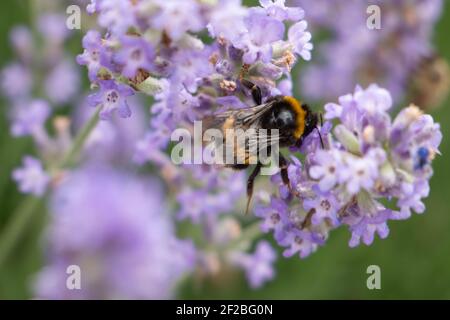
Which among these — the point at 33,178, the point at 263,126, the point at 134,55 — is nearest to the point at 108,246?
the point at 33,178

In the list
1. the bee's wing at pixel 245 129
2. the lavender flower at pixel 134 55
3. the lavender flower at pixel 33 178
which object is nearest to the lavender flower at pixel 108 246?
the lavender flower at pixel 33 178

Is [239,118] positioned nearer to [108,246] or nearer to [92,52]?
[92,52]

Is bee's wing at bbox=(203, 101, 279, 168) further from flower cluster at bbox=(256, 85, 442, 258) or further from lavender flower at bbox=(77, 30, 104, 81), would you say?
lavender flower at bbox=(77, 30, 104, 81)

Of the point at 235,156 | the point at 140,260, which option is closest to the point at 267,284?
the point at 140,260

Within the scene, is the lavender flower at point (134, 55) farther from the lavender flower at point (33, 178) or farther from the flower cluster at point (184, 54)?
the lavender flower at point (33, 178)

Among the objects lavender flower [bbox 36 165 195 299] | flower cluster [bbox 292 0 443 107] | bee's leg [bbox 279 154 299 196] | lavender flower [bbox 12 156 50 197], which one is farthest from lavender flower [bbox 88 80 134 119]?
flower cluster [bbox 292 0 443 107]

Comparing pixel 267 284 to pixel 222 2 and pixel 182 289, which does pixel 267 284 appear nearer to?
pixel 182 289
